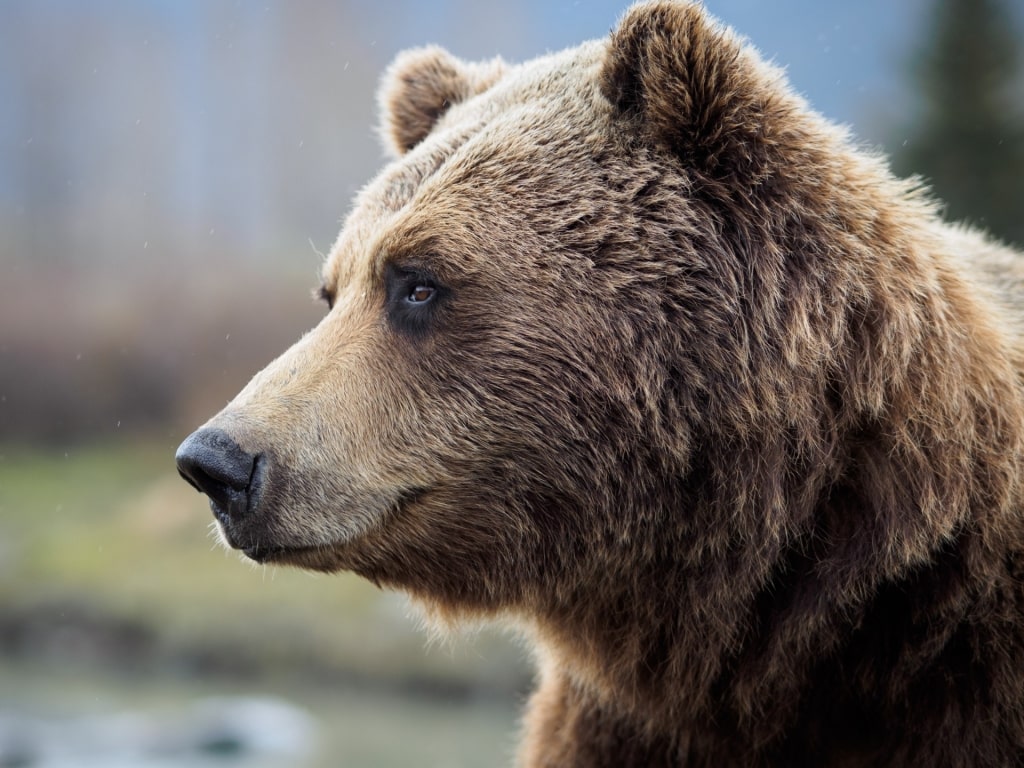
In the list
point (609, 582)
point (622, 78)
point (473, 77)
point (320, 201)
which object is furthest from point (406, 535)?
point (320, 201)

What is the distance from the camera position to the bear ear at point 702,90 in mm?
2729

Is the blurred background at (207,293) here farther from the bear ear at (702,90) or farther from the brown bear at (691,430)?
the brown bear at (691,430)

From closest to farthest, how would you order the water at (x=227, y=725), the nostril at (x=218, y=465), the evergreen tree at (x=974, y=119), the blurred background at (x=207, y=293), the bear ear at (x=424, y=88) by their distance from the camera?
the nostril at (x=218, y=465), the bear ear at (x=424, y=88), the water at (x=227, y=725), the blurred background at (x=207, y=293), the evergreen tree at (x=974, y=119)

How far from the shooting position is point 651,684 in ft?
9.42

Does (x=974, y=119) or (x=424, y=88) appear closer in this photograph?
(x=424, y=88)

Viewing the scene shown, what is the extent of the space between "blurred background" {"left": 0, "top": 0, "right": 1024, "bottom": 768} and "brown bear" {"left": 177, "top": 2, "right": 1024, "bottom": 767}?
0.47 metres

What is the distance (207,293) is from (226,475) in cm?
1836

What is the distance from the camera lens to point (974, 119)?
13.1 meters

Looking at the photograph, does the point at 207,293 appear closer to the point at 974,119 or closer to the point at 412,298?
the point at 974,119

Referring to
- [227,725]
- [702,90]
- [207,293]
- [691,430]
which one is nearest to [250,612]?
[227,725]

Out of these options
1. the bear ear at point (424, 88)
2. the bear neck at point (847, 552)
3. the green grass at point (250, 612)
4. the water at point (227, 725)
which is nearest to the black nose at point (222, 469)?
the bear neck at point (847, 552)

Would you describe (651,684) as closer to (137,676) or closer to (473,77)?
(473,77)

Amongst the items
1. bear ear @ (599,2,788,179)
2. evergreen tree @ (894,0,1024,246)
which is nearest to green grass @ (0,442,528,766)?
bear ear @ (599,2,788,179)

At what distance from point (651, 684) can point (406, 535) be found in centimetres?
75
